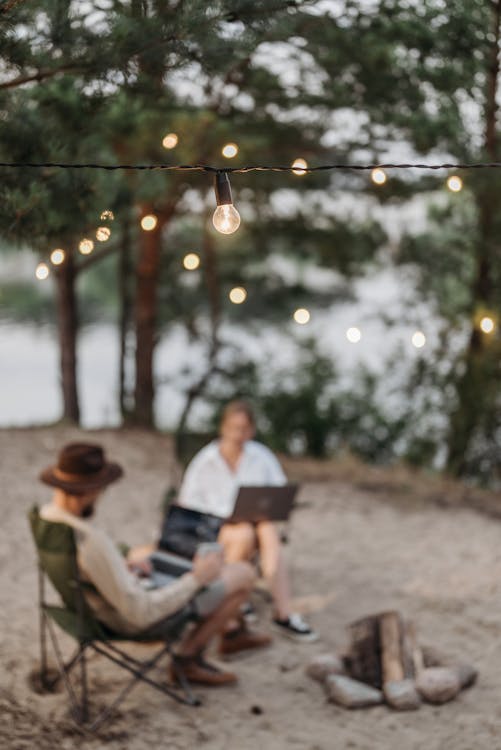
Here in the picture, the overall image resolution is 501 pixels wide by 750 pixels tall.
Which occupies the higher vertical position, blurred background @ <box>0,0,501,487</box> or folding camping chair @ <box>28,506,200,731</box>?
blurred background @ <box>0,0,501,487</box>

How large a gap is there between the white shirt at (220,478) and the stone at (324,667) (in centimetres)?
98

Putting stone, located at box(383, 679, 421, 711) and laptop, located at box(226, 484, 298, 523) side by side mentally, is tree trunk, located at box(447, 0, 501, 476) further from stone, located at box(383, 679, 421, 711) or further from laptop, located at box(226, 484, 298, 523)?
stone, located at box(383, 679, 421, 711)

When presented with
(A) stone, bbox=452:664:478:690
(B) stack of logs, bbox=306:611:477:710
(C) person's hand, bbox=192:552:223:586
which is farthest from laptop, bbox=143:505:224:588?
(A) stone, bbox=452:664:478:690

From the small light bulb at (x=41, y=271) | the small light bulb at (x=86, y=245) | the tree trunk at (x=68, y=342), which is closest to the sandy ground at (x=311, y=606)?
the tree trunk at (x=68, y=342)

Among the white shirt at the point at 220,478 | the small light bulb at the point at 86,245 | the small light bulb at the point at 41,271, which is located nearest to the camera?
the small light bulb at the point at 86,245

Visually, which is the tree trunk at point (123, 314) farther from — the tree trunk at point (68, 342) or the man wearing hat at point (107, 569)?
the man wearing hat at point (107, 569)

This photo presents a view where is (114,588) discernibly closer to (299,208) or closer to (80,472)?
(80,472)

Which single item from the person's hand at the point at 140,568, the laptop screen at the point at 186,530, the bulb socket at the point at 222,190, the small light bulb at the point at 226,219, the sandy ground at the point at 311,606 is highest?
the bulb socket at the point at 222,190

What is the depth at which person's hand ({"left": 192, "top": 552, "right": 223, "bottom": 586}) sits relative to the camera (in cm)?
318

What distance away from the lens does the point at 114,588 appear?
9.88ft

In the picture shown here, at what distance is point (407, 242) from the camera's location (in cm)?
764

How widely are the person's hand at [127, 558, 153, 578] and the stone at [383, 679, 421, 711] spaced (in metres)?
1.05

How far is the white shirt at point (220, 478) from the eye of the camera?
4363mm

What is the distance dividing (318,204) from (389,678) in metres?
5.49
